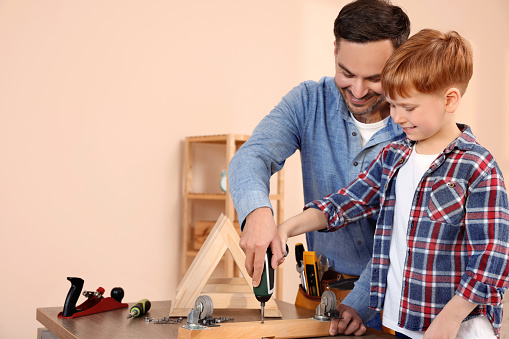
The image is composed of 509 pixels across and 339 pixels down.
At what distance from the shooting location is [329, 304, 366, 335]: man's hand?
1.32 meters

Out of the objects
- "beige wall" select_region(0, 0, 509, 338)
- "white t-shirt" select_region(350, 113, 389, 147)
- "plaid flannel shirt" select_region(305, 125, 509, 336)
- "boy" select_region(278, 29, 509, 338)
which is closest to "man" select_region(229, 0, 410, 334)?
"white t-shirt" select_region(350, 113, 389, 147)

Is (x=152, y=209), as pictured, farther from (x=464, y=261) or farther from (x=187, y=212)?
(x=464, y=261)

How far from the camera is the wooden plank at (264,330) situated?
1.16 metres

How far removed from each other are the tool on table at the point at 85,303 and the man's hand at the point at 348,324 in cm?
65

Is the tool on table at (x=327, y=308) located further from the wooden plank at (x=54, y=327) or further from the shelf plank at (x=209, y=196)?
the shelf plank at (x=209, y=196)

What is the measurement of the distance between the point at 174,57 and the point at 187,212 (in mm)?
966

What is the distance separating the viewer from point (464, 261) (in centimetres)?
116

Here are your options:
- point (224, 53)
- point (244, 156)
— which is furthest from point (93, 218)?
point (244, 156)

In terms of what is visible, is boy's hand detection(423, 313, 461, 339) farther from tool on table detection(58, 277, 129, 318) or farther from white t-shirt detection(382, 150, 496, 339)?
tool on table detection(58, 277, 129, 318)

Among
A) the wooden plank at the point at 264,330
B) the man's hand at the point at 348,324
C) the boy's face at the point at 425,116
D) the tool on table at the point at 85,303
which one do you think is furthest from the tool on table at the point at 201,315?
the boy's face at the point at 425,116

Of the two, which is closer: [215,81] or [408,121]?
[408,121]

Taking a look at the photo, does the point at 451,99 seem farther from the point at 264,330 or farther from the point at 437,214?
the point at 264,330

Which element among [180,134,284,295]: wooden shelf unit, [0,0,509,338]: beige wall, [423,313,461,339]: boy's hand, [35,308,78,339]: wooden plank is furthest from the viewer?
[180,134,284,295]: wooden shelf unit

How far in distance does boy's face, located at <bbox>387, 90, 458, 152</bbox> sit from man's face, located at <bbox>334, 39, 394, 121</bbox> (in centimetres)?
26
